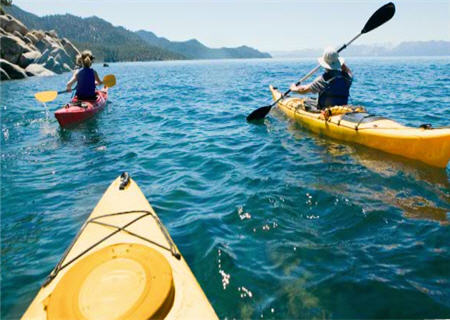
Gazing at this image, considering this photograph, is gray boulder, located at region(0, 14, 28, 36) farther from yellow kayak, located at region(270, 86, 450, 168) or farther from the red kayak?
yellow kayak, located at region(270, 86, 450, 168)

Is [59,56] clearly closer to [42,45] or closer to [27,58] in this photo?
[42,45]

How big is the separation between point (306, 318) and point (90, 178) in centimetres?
516

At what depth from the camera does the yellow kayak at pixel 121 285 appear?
2.23 metres

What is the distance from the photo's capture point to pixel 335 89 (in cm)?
795

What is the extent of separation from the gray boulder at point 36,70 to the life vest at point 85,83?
91.4 feet

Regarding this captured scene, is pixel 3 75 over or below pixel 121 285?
over

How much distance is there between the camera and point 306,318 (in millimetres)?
2908

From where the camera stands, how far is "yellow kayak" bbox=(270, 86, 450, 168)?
5.54 metres

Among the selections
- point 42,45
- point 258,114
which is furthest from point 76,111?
point 42,45

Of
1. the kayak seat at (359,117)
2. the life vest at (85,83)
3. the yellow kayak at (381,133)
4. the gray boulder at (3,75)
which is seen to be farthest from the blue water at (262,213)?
the gray boulder at (3,75)

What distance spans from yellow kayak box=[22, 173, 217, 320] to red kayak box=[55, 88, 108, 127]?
307 inches

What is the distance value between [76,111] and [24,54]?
33.0 meters

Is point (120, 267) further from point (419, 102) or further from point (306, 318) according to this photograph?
point (419, 102)

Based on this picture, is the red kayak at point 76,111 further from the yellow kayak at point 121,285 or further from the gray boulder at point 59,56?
the gray boulder at point 59,56
